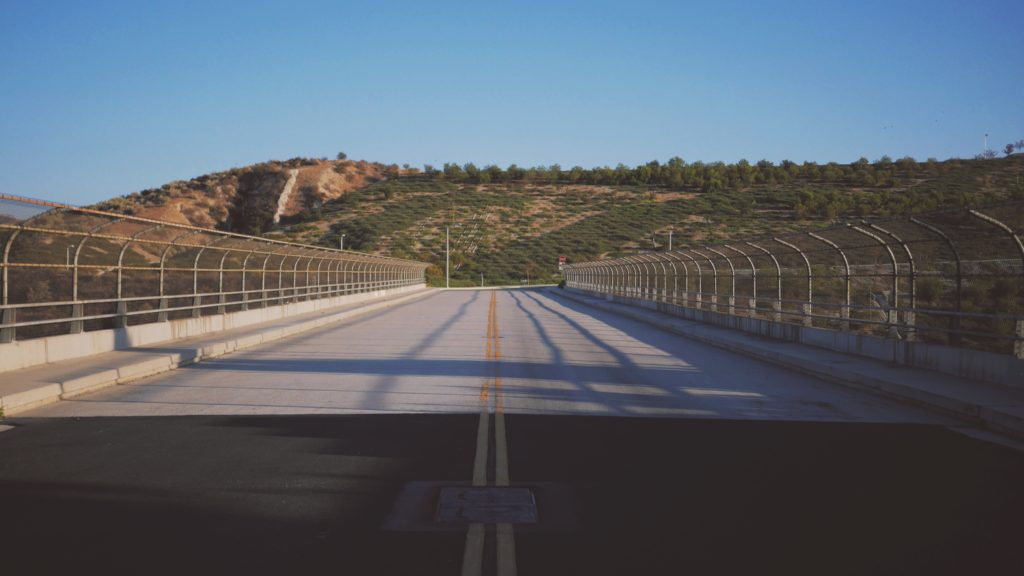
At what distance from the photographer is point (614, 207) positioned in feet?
357

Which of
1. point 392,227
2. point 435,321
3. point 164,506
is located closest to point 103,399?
point 164,506

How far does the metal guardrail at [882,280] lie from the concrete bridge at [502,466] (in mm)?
Result: 1523

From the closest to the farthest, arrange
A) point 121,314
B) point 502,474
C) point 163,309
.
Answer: point 502,474 < point 121,314 < point 163,309

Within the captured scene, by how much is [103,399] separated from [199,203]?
11639 centimetres

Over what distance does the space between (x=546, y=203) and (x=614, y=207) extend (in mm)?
12907

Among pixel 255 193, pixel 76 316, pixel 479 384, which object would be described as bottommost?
pixel 479 384

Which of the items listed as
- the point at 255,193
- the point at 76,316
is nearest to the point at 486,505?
the point at 76,316

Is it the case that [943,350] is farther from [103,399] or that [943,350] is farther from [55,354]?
[55,354]

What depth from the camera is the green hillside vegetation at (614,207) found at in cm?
8150

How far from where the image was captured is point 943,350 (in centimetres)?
1312

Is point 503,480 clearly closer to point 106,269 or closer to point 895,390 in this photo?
point 895,390

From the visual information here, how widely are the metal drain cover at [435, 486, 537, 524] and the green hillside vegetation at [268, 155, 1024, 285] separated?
68.4m

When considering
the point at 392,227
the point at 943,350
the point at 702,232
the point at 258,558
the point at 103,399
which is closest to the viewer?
the point at 258,558

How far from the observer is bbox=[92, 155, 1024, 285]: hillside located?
3282 inches
